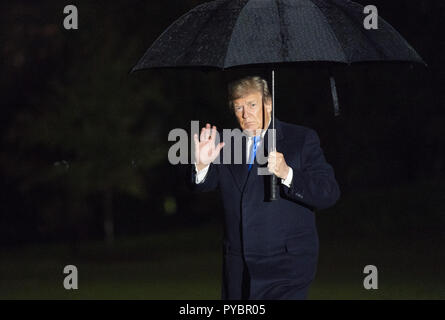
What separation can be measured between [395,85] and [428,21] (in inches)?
68.9

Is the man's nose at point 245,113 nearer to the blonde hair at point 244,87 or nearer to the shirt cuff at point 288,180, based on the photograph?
the blonde hair at point 244,87

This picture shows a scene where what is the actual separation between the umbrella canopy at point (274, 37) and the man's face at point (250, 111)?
9.7 inches

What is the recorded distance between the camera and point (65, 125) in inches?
989

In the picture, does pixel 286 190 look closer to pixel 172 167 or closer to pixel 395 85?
pixel 395 85

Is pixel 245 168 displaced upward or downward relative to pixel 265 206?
upward

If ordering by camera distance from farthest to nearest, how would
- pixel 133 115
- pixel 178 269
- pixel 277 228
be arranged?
1. pixel 133 115
2. pixel 178 269
3. pixel 277 228

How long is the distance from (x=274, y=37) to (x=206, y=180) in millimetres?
1046

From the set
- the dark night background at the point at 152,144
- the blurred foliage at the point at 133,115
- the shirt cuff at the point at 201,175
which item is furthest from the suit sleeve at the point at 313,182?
the blurred foliage at the point at 133,115

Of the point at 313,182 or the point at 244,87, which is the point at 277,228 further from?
the point at 244,87

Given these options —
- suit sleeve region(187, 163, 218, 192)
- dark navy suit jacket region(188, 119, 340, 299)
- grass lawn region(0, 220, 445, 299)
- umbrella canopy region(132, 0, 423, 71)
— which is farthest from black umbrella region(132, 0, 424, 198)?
grass lawn region(0, 220, 445, 299)

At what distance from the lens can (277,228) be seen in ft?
22.5

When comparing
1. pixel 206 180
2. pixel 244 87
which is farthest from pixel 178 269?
pixel 244 87

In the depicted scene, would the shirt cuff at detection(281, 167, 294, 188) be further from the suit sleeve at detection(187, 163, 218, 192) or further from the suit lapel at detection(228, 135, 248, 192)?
the suit sleeve at detection(187, 163, 218, 192)
